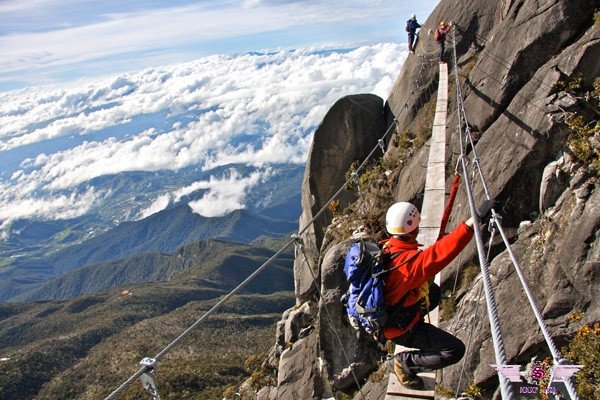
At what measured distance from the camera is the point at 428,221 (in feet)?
50.1

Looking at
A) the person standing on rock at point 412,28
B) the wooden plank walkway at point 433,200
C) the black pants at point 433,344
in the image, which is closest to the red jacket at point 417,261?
Answer: the black pants at point 433,344

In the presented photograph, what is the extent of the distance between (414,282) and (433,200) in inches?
383

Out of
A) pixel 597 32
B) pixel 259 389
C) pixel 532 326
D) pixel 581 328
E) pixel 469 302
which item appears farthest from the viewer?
pixel 259 389

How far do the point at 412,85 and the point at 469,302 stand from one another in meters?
16.5

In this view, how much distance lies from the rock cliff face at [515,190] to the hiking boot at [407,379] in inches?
48.2

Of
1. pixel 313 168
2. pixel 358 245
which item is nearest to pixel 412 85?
pixel 313 168

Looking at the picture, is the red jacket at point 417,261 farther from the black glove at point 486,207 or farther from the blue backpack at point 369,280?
the black glove at point 486,207

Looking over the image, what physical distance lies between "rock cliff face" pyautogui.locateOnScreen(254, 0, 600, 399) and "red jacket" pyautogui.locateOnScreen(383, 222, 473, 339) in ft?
8.29

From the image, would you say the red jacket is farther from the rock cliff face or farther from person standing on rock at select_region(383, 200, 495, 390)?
the rock cliff face

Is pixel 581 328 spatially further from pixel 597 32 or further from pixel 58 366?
pixel 58 366

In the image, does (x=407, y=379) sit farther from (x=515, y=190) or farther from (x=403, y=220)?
(x=515, y=190)

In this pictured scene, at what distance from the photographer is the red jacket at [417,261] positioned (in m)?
6.66

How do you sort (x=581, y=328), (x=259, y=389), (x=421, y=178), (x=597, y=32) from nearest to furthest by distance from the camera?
(x=581, y=328) → (x=597, y=32) → (x=421, y=178) → (x=259, y=389)

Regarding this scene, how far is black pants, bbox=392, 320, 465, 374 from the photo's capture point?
8.34m
